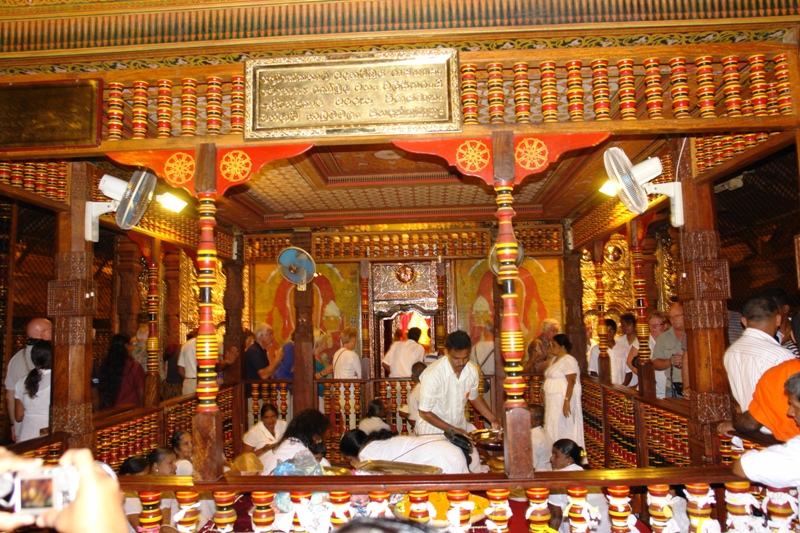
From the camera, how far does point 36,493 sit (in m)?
1.37

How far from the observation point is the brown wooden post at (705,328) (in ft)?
16.5

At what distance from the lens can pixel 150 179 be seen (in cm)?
521

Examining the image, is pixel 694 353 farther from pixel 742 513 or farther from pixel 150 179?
pixel 150 179

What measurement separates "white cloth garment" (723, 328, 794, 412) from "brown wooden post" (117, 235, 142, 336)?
8.98 m

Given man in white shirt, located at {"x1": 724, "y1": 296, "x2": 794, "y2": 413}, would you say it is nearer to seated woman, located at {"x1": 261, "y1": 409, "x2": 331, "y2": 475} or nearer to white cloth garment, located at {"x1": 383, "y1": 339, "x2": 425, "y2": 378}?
seated woman, located at {"x1": 261, "y1": 409, "x2": 331, "y2": 475}

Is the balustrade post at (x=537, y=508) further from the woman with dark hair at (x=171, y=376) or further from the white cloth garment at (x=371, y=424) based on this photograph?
the woman with dark hair at (x=171, y=376)

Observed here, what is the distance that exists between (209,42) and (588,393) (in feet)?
24.1

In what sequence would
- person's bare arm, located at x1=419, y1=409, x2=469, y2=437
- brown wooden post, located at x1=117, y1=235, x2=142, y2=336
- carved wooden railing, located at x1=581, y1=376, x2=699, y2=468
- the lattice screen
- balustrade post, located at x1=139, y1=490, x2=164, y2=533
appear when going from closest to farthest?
balustrade post, located at x1=139, y1=490, x2=164, y2=533, person's bare arm, located at x1=419, y1=409, x2=469, y2=437, carved wooden railing, located at x1=581, y1=376, x2=699, y2=468, the lattice screen, brown wooden post, located at x1=117, y1=235, x2=142, y2=336

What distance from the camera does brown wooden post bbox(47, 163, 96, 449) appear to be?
552 centimetres

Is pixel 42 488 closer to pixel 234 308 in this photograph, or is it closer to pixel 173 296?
pixel 234 308

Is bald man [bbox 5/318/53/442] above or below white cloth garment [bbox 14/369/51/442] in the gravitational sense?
above

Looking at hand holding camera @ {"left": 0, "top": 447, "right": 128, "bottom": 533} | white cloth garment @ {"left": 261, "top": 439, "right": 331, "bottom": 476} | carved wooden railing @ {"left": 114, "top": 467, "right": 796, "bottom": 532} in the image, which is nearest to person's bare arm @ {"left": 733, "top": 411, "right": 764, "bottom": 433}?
carved wooden railing @ {"left": 114, "top": 467, "right": 796, "bottom": 532}

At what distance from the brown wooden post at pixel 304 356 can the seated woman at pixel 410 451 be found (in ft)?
16.4

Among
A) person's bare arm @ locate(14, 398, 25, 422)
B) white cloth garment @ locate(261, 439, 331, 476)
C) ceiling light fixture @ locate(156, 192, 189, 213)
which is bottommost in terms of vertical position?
white cloth garment @ locate(261, 439, 331, 476)
